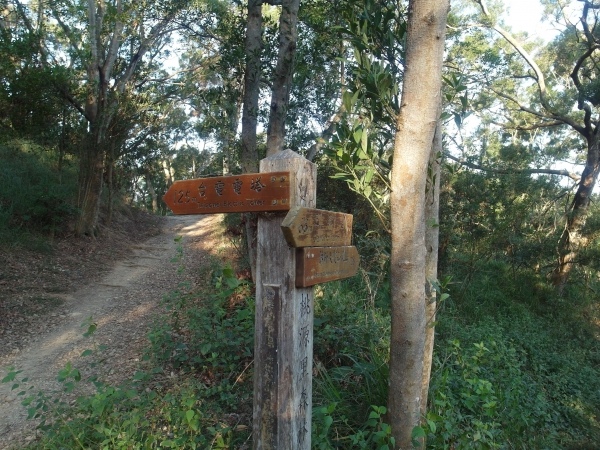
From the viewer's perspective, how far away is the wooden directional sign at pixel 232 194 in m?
2.19

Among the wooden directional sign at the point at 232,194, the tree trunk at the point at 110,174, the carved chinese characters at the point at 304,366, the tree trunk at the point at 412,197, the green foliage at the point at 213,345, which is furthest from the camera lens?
the tree trunk at the point at 110,174

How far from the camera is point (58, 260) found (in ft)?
29.5

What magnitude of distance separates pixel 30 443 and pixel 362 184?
3.44 metres

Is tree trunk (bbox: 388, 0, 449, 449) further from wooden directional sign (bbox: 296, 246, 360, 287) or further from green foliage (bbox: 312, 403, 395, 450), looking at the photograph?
wooden directional sign (bbox: 296, 246, 360, 287)

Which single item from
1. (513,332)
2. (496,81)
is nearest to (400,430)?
(513,332)

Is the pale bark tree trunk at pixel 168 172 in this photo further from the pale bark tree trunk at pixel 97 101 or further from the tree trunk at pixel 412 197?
the tree trunk at pixel 412 197

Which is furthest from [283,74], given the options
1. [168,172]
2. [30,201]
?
[168,172]

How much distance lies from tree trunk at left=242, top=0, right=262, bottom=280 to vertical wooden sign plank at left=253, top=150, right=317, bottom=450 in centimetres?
430

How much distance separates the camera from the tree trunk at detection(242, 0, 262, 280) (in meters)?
6.74

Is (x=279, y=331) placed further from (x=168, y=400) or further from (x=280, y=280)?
(x=168, y=400)

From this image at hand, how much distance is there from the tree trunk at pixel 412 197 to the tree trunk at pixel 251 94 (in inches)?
157

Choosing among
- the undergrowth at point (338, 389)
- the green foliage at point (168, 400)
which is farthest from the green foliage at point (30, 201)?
the green foliage at point (168, 400)

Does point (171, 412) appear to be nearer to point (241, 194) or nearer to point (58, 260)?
point (241, 194)

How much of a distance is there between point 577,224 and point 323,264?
463 inches
